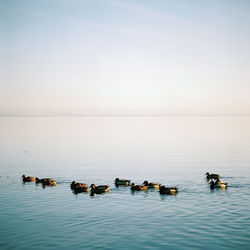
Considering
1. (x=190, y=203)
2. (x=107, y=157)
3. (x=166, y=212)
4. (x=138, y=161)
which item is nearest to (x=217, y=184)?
(x=190, y=203)

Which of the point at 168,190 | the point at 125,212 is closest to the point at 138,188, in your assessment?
the point at 168,190

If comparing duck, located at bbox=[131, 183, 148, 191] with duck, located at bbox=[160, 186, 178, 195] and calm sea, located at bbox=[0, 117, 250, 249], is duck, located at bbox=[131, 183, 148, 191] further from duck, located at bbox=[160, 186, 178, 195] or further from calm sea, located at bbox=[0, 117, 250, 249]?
duck, located at bbox=[160, 186, 178, 195]

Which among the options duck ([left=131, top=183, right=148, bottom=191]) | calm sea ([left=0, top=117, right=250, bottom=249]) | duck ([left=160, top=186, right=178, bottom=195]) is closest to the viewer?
calm sea ([left=0, top=117, right=250, bottom=249])

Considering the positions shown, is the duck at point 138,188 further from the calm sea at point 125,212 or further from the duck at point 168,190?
the duck at point 168,190

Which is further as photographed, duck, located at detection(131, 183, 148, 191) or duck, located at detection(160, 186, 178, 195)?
duck, located at detection(131, 183, 148, 191)

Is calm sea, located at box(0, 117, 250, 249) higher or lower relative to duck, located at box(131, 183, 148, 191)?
lower

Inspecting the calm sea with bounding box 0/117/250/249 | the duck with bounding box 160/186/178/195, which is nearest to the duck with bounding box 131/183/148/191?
the calm sea with bounding box 0/117/250/249

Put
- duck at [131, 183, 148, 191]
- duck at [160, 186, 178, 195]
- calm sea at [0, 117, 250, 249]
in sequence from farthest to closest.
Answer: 1. duck at [131, 183, 148, 191]
2. duck at [160, 186, 178, 195]
3. calm sea at [0, 117, 250, 249]

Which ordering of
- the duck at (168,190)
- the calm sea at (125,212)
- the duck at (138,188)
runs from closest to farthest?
the calm sea at (125,212)
the duck at (168,190)
the duck at (138,188)

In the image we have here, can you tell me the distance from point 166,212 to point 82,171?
24791 mm

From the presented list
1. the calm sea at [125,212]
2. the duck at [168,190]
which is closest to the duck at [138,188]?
the calm sea at [125,212]

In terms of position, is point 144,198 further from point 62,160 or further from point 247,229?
point 62,160

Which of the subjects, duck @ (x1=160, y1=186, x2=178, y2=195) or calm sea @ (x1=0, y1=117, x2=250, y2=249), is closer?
calm sea @ (x1=0, y1=117, x2=250, y2=249)

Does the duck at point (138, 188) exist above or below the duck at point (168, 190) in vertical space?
above
